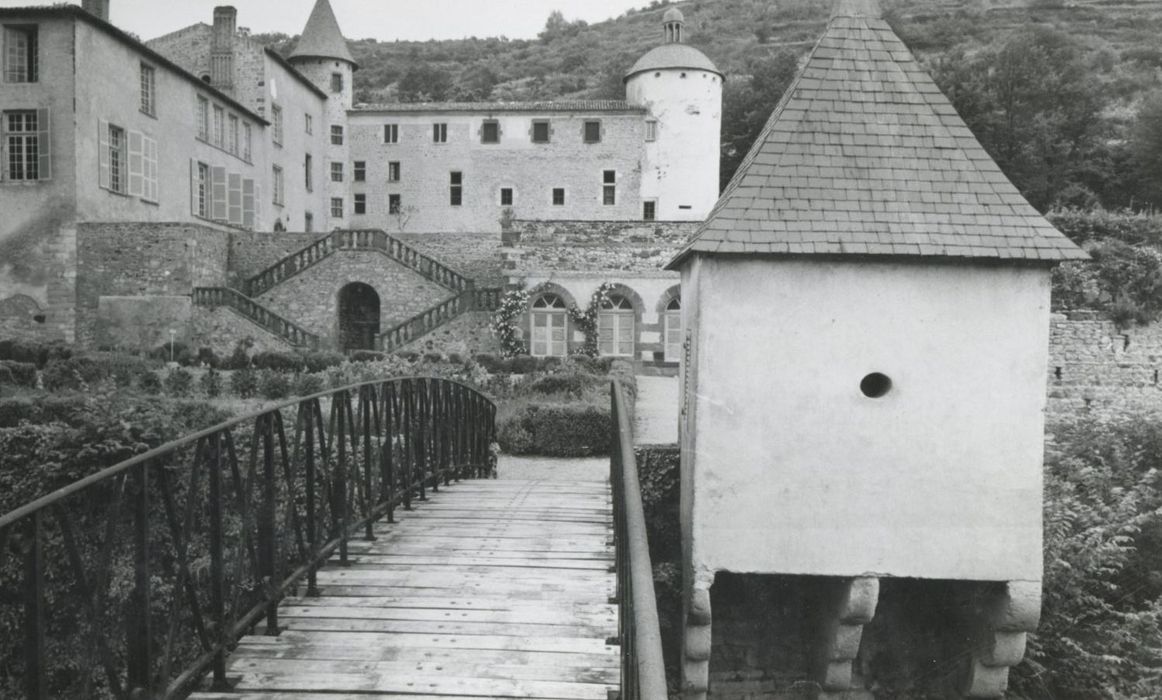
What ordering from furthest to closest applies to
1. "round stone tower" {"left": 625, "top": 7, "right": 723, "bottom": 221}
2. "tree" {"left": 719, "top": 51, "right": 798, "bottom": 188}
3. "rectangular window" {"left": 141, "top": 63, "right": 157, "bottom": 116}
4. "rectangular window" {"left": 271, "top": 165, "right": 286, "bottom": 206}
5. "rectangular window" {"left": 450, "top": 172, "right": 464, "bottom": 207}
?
"tree" {"left": 719, "top": 51, "right": 798, "bottom": 188}
"rectangular window" {"left": 450, "top": 172, "right": 464, "bottom": 207}
"round stone tower" {"left": 625, "top": 7, "right": 723, "bottom": 221}
"rectangular window" {"left": 271, "top": 165, "right": 286, "bottom": 206}
"rectangular window" {"left": 141, "top": 63, "right": 157, "bottom": 116}

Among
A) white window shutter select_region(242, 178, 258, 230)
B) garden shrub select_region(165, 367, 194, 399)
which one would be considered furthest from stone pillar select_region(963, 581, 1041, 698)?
white window shutter select_region(242, 178, 258, 230)

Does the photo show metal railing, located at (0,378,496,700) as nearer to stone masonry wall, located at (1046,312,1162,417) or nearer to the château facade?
the château facade

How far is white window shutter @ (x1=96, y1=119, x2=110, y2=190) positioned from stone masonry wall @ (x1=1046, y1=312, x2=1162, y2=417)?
2601 centimetres

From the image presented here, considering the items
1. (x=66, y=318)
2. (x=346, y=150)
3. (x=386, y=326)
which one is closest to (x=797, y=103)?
(x=386, y=326)

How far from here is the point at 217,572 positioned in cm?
442

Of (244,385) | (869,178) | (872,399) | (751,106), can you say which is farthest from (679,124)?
(872,399)

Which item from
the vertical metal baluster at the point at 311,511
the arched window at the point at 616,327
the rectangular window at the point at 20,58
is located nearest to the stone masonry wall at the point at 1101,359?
the arched window at the point at 616,327

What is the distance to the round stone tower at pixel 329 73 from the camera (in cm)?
4319

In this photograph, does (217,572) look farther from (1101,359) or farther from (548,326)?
(548,326)

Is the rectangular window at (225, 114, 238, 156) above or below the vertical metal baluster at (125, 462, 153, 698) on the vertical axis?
above

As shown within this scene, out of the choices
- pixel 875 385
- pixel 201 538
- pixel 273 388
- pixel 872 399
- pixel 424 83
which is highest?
pixel 424 83

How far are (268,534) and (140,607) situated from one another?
1.22m

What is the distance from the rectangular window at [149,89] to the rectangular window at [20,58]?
324 centimetres

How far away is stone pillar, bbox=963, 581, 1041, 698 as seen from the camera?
10180 mm
